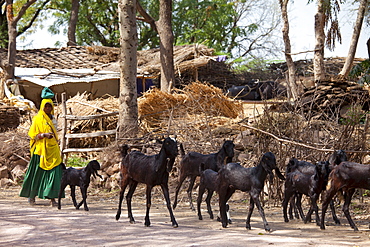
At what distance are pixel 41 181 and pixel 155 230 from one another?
365 cm

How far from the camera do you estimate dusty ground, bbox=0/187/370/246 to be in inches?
221

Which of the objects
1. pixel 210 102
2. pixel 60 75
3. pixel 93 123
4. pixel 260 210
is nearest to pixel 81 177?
pixel 260 210

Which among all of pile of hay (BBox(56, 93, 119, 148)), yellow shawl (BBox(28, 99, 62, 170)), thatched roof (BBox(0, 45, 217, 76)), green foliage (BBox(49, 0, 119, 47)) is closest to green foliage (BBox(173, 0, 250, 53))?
green foliage (BBox(49, 0, 119, 47))

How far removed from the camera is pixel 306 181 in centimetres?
677

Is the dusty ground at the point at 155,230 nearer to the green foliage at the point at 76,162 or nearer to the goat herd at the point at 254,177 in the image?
the goat herd at the point at 254,177

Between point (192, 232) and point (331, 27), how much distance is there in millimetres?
12162

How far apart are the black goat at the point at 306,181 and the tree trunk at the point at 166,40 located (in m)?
9.09

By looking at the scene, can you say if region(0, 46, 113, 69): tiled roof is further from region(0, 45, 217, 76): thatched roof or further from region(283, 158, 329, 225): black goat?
region(283, 158, 329, 225): black goat

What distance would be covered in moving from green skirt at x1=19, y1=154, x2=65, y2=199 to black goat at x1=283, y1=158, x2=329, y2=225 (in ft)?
13.5

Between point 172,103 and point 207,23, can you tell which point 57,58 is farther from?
point 207,23

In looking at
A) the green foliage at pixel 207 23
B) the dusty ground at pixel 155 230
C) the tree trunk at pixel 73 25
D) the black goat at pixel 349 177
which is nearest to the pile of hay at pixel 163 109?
the dusty ground at pixel 155 230

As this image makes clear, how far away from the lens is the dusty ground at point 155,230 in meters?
5.61

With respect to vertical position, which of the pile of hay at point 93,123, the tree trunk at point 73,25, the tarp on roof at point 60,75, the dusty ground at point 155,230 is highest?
the tree trunk at point 73,25

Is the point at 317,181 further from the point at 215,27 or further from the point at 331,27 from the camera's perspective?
the point at 215,27
